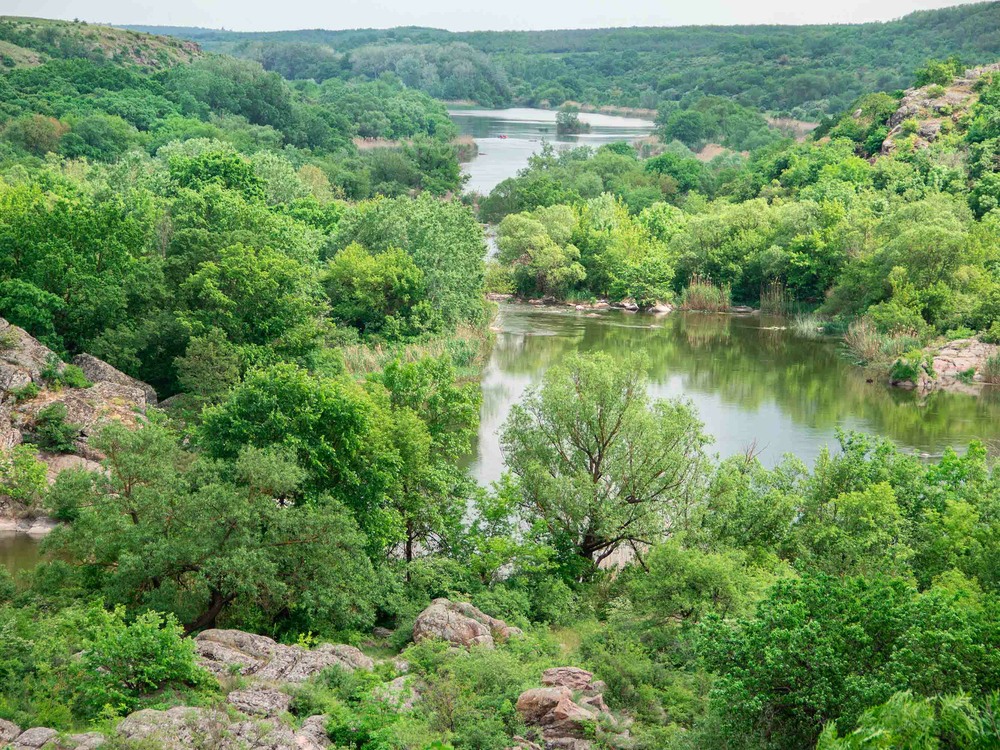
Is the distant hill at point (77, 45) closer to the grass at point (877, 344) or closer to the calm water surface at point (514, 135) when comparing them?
the calm water surface at point (514, 135)

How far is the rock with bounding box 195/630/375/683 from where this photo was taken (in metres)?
17.1

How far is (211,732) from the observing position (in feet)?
46.6

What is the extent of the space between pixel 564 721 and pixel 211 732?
500cm

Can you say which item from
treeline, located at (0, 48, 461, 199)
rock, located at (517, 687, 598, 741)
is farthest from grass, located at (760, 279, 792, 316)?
rock, located at (517, 687, 598, 741)

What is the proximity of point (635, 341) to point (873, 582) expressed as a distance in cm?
3679

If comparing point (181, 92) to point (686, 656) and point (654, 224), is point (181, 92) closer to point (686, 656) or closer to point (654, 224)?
point (654, 224)

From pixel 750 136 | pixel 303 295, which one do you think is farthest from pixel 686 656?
pixel 750 136

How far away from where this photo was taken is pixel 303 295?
37.3 m

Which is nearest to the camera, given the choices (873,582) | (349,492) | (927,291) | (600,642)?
(873,582)

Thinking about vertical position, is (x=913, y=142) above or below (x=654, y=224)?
above

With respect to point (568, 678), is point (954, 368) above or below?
below

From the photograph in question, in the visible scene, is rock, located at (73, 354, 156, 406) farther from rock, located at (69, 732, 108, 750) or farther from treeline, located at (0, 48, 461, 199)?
treeline, located at (0, 48, 461, 199)

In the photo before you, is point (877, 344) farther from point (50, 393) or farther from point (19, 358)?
point (19, 358)

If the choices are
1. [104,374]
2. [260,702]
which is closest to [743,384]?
[104,374]
